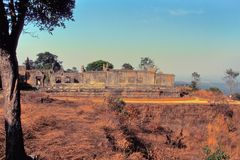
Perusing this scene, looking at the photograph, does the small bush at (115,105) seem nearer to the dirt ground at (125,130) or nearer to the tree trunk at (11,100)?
the dirt ground at (125,130)

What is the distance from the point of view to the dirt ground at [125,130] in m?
10.9

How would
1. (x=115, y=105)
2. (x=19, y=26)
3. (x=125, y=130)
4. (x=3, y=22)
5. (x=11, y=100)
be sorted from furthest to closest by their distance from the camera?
(x=115, y=105) → (x=125, y=130) → (x=19, y=26) → (x=11, y=100) → (x=3, y=22)

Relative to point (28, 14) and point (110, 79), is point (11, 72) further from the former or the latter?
point (110, 79)

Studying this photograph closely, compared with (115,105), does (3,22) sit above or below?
above

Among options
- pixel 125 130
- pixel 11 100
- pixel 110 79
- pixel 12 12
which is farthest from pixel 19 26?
pixel 110 79

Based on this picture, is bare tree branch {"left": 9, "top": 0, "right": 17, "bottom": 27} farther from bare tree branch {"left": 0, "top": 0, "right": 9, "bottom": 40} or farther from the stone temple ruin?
the stone temple ruin

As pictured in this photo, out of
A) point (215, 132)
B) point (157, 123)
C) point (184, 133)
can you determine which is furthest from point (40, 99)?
point (215, 132)

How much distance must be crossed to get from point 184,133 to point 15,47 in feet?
77.4

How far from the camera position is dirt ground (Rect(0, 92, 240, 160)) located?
10.9m

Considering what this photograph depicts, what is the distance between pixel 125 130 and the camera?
17.0 metres

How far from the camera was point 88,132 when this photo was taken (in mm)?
13578

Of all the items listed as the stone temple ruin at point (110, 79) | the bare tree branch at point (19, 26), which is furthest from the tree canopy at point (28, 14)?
the stone temple ruin at point (110, 79)

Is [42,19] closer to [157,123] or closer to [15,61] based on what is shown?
[15,61]

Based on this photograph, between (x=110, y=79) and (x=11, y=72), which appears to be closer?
(x=11, y=72)
